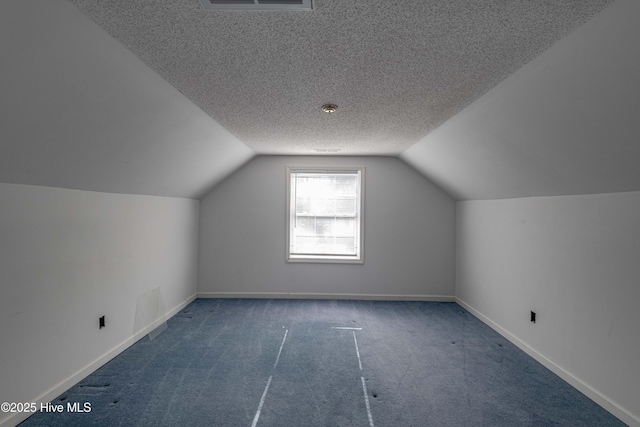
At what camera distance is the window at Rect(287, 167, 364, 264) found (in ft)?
16.6

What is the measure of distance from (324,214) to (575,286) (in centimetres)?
327

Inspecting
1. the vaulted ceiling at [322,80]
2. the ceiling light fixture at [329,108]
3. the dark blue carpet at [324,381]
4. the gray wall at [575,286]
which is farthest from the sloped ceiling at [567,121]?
the dark blue carpet at [324,381]

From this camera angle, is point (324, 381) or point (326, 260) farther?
point (326, 260)

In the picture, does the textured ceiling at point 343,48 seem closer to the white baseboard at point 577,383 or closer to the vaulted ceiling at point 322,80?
the vaulted ceiling at point 322,80

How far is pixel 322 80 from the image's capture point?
2109 millimetres

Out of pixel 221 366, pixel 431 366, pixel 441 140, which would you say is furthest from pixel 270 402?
pixel 441 140

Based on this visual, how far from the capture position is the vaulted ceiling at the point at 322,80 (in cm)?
138

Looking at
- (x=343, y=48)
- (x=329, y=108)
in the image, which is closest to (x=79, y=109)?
(x=343, y=48)

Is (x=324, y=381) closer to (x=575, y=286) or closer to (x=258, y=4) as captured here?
(x=575, y=286)

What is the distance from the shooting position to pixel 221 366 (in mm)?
2771

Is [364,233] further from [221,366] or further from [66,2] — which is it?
[66,2]

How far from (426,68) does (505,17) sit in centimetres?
53

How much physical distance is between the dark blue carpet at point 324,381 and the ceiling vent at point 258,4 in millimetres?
2388

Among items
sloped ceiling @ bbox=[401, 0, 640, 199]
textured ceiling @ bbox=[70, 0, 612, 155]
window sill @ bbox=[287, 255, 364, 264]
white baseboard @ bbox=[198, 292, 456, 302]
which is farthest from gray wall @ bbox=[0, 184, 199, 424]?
sloped ceiling @ bbox=[401, 0, 640, 199]
